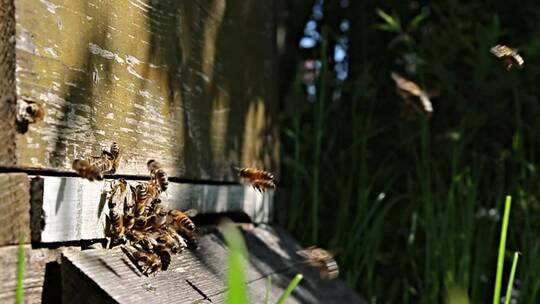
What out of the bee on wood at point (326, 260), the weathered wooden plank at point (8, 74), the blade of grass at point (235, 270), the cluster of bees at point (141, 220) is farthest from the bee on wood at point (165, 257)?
the blade of grass at point (235, 270)

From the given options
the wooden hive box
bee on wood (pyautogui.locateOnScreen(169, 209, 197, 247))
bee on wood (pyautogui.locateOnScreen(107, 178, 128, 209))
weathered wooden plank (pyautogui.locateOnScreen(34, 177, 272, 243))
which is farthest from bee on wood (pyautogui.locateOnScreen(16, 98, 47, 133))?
bee on wood (pyautogui.locateOnScreen(169, 209, 197, 247))

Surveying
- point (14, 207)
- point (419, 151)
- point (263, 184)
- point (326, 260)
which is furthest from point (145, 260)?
point (419, 151)

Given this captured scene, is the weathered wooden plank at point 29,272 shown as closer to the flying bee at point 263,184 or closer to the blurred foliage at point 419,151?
the flying bee at point 263,184

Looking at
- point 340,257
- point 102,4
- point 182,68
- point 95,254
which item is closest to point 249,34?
point 182,68

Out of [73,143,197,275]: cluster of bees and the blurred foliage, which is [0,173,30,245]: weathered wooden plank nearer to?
[73,143,197,275]: cluster of bees

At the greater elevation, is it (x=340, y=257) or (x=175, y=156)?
(x=175, y=156)

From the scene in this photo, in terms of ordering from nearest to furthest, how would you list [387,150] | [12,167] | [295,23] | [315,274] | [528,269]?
1. [12,167]
2. [315,274]
3. [528,269]
4. [387,150]
5. [295,23]

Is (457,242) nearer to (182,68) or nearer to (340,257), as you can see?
(340,257)

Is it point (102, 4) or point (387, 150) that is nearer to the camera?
point (102, 4)

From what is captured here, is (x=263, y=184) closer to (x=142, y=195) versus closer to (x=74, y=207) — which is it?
(x=142, y=195)
